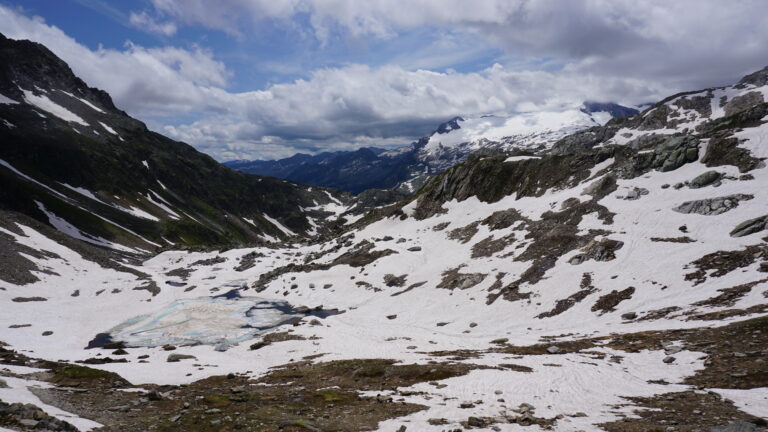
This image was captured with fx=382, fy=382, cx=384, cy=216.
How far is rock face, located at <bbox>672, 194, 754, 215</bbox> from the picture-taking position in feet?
159

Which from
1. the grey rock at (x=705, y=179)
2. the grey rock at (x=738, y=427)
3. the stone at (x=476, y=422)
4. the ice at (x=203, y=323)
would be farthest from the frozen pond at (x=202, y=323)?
the grey rock at (x=705, y=179)

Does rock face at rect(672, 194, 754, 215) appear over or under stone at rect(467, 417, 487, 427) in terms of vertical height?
over

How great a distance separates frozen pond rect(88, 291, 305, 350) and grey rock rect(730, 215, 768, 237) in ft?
202

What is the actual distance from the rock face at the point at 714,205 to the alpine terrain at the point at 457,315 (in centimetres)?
27

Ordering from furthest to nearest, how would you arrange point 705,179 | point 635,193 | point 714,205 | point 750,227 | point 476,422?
point 635,193, point 705,179, point 714,205, point 750,227, point 476,422

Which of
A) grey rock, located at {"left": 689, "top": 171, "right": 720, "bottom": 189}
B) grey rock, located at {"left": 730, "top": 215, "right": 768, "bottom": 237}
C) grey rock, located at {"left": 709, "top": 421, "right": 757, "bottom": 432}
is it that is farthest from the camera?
grey rock, located at {"left": 689, "top": 171, "right": 720, "bottom": 189}

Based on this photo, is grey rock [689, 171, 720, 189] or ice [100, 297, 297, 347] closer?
ice [100, 297, 297, 347]

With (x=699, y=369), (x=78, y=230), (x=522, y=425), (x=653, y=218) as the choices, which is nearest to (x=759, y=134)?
(x=653, y=218)

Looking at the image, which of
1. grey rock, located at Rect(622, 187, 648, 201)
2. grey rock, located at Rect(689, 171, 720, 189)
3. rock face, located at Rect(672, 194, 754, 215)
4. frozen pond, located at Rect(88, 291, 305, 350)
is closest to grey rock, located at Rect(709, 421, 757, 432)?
rock face, located at Rect(672, 194, 754, 215)

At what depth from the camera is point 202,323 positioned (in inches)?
2457

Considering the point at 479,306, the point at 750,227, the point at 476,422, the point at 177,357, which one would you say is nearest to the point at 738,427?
the point at 476,422

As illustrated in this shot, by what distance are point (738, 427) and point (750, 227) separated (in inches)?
1593

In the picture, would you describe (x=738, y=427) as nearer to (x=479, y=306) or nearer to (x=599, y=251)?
(x=479, y=306)

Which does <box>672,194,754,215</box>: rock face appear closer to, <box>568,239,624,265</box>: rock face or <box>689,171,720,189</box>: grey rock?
<box>689,171,720,189</box>: grey rock
